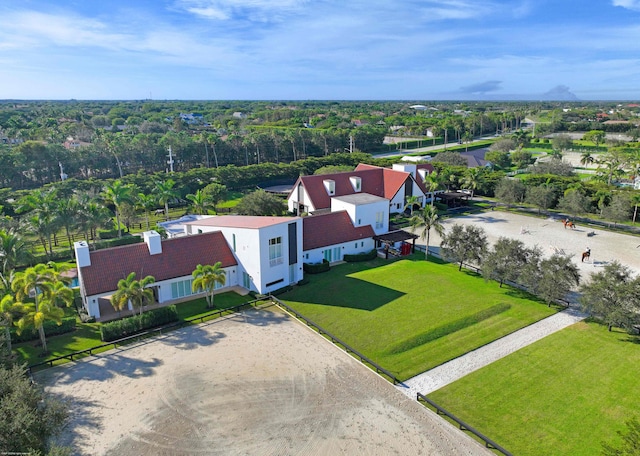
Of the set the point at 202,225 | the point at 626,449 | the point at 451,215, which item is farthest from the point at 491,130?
the point at 626,449

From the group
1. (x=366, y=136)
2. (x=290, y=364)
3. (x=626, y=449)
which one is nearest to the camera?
(x=626, y=449)

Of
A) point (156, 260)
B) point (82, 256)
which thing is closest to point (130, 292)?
point (156, 260)

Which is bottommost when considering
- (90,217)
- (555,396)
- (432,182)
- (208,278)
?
(555,396)

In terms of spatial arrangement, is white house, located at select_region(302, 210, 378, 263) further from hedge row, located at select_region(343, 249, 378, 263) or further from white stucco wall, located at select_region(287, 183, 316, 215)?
white stucco wall, located at select_region(287, 183, 316, 215)

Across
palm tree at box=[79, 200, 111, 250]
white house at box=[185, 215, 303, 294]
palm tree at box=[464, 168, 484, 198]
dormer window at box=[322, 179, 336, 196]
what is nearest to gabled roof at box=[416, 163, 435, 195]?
palm tree at box=[464, 168, 484, 198]

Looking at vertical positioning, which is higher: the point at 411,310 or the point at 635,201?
the point at 635,201

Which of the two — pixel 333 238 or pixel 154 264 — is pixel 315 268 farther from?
pixel 154 264

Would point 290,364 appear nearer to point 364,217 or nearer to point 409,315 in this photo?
point 409,315
